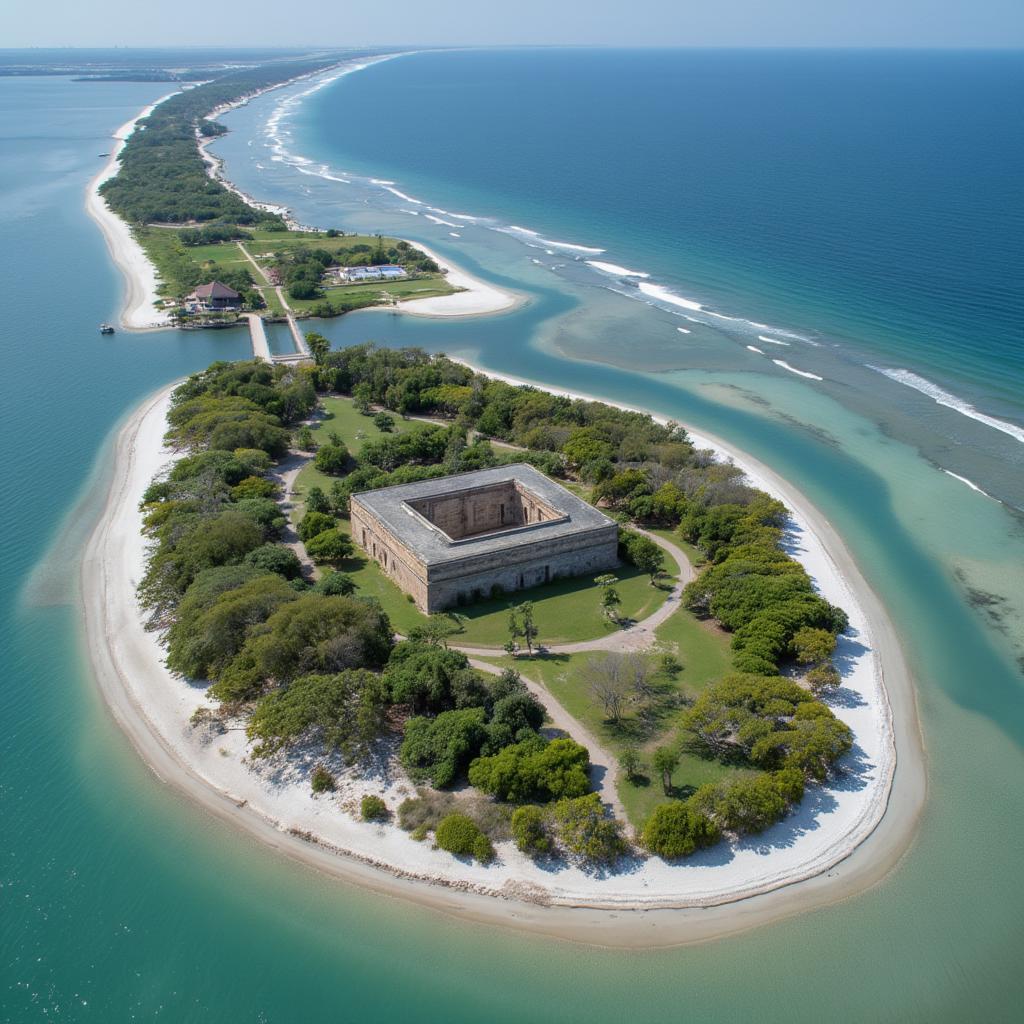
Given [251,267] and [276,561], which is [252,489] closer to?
[276,561]

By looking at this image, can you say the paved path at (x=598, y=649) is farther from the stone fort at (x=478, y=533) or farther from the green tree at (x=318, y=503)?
the stone fort at (x=478, y=533)

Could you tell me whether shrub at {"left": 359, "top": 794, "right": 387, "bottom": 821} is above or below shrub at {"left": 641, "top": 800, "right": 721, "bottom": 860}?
below

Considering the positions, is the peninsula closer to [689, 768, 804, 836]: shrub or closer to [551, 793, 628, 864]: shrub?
[551, 793, 628, 864]: shrub

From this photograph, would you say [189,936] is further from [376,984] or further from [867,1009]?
[867,1009]

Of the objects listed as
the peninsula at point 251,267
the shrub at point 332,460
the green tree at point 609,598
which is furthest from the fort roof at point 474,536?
the peninsula at point 251,267

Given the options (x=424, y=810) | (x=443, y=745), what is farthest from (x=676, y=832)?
(x=443, y=745)

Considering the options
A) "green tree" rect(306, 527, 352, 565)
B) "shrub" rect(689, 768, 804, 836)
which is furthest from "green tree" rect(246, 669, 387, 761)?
"shrub" rect(689, 768, 804, 836)
